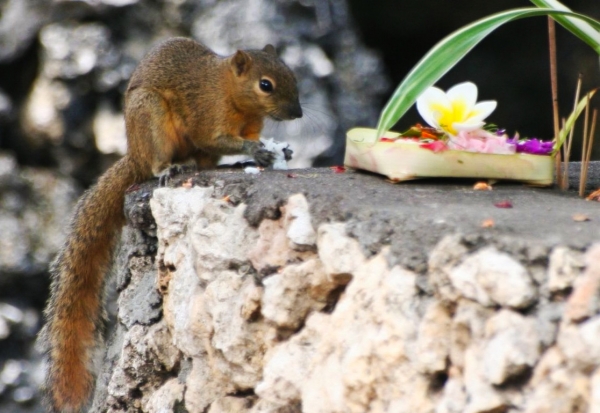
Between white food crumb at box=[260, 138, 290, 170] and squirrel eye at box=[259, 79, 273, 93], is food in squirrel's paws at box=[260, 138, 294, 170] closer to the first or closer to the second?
white food crumb at box=[260, 138, 290, 170]

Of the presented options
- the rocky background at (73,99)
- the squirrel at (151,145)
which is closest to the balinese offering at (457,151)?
the squirrel at (151,145)

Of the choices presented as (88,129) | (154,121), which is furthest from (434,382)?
(88,129)

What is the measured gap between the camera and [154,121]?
292 cm

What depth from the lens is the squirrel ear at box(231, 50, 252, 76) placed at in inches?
122

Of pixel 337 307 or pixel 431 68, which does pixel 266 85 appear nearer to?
pixel 431 68

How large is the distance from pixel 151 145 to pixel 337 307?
1.29 m

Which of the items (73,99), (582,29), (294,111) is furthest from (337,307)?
(73,99)

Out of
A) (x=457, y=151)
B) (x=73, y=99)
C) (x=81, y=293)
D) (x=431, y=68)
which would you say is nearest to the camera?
(x=431, y=68)

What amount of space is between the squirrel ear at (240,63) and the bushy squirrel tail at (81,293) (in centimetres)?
47

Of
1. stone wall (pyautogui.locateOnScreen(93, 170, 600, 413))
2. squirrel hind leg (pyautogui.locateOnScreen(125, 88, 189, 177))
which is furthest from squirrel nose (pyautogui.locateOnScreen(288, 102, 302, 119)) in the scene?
stone wall (pyautogui.locateOnScreen(93, 170, 600, 413))

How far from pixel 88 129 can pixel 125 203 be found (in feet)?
7.20

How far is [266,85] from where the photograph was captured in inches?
122

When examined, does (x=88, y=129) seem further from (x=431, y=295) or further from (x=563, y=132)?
(x=431, y=295)

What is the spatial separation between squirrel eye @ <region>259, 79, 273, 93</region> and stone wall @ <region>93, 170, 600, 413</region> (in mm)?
635
